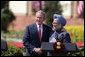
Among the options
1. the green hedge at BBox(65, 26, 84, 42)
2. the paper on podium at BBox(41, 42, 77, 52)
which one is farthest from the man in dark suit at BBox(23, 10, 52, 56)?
the green hedge at BBox(65, 26, 84, 42)

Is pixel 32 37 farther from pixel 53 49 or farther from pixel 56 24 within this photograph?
pixel 53 49

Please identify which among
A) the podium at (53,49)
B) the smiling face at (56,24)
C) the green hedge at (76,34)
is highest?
the smiling face at (56,24)

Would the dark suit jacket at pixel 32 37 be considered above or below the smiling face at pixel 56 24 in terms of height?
below

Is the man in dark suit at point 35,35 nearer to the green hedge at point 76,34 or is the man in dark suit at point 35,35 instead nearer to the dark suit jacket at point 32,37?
the dark suit jacket at point 32,37

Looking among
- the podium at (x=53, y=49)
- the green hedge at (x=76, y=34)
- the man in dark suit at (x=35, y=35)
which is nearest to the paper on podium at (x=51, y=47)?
the podium at (x=53, y=49)

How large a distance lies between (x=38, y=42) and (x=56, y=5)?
36164mm

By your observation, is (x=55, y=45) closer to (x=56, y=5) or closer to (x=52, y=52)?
(x=52, y=52)

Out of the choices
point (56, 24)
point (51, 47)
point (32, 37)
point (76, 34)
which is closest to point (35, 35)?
point (32, 37)

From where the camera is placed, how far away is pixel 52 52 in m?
4.59

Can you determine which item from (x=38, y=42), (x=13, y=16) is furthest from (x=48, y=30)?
(x=13, y=16)

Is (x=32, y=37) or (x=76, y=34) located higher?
(x=32, y=37)

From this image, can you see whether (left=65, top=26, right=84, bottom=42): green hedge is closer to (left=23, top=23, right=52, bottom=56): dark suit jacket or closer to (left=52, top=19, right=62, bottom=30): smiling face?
(left=23, top=23, right=52, bottom=56): dark suit jacket

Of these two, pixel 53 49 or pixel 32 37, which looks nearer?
pixel 53 49

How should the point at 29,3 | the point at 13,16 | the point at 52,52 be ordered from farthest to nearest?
the point at 29,3 < the point at 13,16 < the point at 52,52
